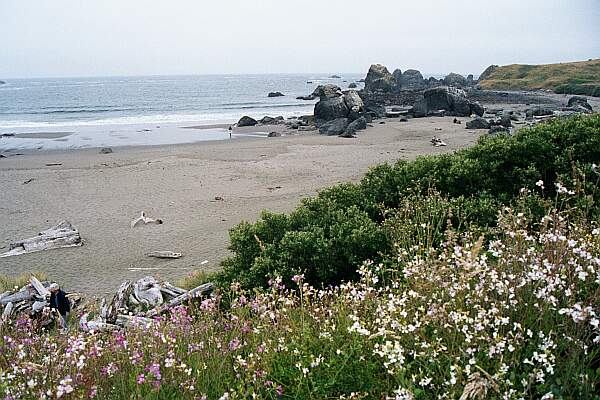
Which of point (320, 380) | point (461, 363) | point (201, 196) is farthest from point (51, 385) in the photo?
point (201, 196)

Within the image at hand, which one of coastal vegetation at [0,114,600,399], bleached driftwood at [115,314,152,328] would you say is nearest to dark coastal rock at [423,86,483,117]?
bleached driftwood at [115,314,152,328]

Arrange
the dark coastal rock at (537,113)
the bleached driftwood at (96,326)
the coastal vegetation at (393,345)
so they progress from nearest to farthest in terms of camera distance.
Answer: the coastal vegetation at (393,345) < the bleached driftwood at (96,326) < the dark coastal rock at (537,113)

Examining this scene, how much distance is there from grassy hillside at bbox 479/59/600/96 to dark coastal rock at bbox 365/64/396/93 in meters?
17.6

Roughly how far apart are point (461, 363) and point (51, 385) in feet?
8.73

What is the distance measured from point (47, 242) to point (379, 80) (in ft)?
292

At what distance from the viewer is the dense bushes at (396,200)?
7203 millimetres

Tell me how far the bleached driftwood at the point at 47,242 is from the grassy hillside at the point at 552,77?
67.9 meters

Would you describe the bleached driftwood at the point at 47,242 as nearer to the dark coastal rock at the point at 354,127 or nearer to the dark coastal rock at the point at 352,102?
the dark coastal rock at the point at 354,127

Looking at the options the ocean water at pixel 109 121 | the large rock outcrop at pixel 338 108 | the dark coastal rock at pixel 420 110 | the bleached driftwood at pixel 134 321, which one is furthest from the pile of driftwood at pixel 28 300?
the dark coastal rock at pixel 420 110

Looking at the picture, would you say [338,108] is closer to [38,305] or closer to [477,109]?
[477,109]

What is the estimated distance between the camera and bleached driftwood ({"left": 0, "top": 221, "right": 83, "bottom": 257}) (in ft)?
43.5

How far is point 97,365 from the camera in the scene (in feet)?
12.0

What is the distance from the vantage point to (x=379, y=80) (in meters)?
96.2

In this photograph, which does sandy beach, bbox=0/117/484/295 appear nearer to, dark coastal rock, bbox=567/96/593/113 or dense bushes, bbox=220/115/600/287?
dense bushes, bbox=220/115/600/287
